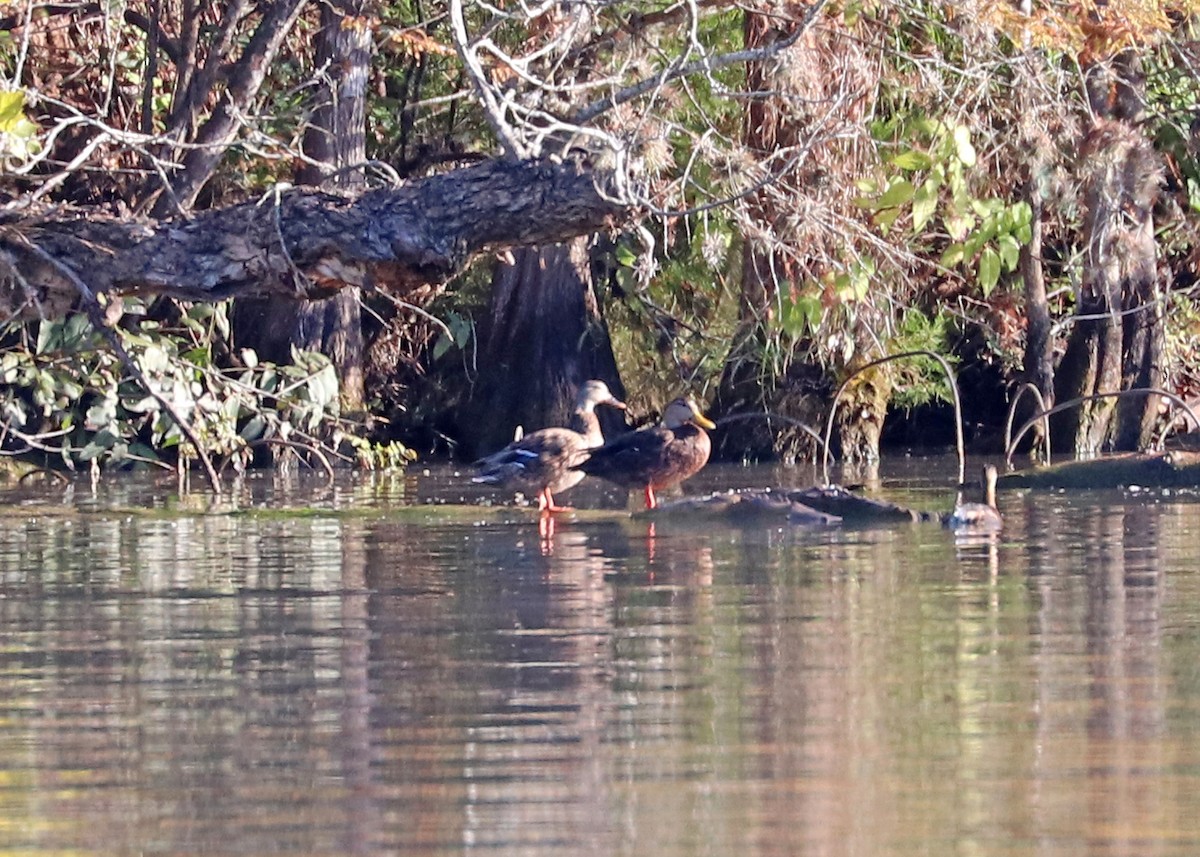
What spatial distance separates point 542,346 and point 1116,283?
4398 millimetres

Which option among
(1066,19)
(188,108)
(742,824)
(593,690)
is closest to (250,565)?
(593,690)

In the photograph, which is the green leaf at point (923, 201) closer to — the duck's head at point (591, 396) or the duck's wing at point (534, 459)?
the duck's head at point (591, 396)

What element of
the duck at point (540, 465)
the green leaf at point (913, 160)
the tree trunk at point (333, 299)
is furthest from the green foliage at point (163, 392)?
the green leaf at point (913, 160)

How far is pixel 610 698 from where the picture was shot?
17.3 feet

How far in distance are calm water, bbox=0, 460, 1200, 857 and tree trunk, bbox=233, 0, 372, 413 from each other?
23.4 ft

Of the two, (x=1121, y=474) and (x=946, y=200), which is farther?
(x=946, y=200)

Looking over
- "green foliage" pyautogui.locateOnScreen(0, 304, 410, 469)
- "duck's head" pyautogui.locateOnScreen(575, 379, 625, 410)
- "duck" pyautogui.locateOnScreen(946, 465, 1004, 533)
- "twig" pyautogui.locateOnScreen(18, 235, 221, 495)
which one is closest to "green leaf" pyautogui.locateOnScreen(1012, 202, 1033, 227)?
"duck's head" pyautogui.locateOnScreen(575, 379, 625, 410)

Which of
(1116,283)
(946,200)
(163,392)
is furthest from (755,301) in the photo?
(163,392)

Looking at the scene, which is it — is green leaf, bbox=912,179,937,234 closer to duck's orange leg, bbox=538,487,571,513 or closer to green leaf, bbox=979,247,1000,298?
green leaf, bbox=979,247,1000,298

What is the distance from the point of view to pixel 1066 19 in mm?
13617

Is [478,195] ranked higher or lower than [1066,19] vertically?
lower

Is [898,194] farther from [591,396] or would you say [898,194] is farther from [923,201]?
[591,396]

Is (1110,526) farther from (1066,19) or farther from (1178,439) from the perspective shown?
(1178,439)

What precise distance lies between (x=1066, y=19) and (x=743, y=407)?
446cm
